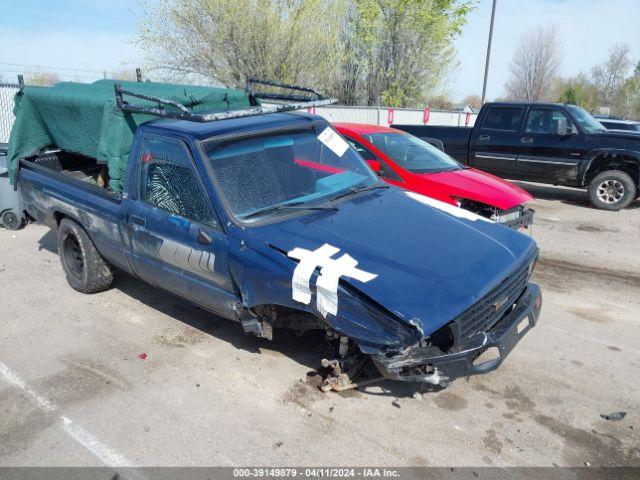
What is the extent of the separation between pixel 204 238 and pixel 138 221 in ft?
2.82

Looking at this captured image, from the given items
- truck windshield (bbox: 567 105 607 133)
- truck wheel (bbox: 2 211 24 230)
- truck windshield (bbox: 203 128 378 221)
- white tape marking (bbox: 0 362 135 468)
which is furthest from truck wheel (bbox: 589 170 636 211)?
truck wheel (bbox: 2 211 24 230)

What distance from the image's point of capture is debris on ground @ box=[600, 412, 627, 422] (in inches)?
137

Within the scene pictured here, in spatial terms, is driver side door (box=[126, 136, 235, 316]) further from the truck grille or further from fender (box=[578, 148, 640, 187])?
fender (box=[578, 148, 640, 187])

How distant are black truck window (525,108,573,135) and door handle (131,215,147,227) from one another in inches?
319

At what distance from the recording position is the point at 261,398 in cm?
370

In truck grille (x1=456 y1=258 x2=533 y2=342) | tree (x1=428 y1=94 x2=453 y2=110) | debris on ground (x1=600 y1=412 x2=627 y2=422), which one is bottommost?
debris on ground (x1=600 y1=412 x2=627 y2=422)

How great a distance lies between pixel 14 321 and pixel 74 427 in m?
2.05

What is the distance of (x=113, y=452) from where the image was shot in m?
3.19

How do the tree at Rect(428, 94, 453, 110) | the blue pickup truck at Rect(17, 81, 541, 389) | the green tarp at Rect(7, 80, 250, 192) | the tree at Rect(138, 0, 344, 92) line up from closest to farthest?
the blue pickup truck at Rect(17, 81, 541, 389) → the green tarp at Rect(7, 80, 250, 192) → the tree at Rect(138, 0, 344, 92) → the tree at Rect(428, 94, 453, 110)

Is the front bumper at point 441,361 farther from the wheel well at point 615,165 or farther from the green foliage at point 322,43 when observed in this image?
the green foliage at point 322,43

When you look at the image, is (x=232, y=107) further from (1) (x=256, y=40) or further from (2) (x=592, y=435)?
(1) (x=256, y=40)

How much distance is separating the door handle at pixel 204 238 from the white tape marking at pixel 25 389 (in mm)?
1511

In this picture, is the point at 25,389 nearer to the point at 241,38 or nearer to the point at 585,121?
the point at 585,121

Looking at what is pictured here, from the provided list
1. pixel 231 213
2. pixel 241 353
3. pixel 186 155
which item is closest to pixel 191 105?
pixel 186 155
